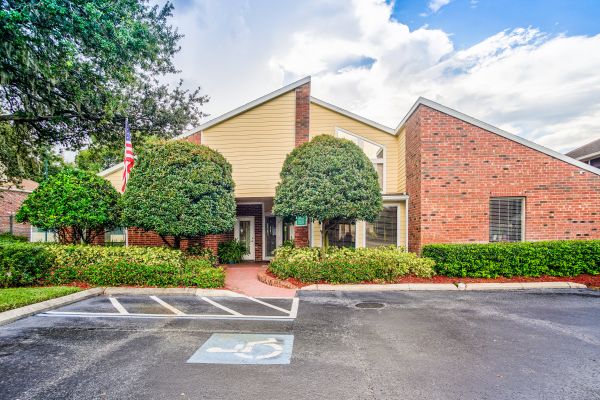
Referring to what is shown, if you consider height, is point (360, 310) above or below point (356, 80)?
below

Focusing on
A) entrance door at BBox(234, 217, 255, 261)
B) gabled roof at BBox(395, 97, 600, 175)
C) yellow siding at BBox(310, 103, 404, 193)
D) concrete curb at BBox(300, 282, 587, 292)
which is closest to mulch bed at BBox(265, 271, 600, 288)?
concrete curb at BBox(300, 282, 587, 292)

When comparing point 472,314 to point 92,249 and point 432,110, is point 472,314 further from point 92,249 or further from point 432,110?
point 92,249

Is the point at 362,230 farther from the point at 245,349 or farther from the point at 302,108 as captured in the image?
the point at 245,349

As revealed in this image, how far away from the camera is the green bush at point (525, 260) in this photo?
352 inches

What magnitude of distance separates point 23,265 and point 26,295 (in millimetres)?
1888

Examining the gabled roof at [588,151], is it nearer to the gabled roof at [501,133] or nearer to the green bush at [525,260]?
the gabled roof at [501,133]

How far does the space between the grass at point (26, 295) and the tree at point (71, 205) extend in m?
2.81

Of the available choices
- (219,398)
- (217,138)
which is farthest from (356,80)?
(219,398)

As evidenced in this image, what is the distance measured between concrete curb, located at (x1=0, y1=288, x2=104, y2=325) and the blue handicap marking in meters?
3.93

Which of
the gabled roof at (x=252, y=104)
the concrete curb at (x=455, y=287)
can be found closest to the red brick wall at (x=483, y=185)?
the concrete curb at (x=455, y=287)

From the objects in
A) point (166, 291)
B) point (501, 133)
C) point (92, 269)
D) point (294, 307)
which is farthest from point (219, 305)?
point (501, 133)

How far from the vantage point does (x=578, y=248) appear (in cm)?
900

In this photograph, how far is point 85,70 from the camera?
9.38m

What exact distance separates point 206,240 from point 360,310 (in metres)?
8.13
